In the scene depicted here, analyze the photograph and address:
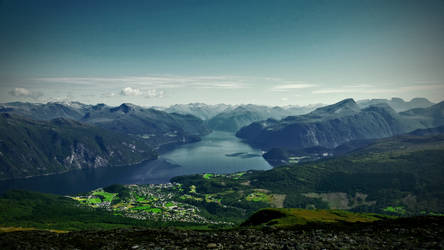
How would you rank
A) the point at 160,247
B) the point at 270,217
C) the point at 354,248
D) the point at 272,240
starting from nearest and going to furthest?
the point at 354,248 < the point at 160,247 < the point at 272,240 < the point at 270,217

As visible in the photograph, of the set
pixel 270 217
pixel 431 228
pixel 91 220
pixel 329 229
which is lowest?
pixel 91 220

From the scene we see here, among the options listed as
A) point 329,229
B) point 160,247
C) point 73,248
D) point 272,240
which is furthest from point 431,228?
point 73,248

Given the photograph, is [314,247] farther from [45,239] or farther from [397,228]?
[45,239]

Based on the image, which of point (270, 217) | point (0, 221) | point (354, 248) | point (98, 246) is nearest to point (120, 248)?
point (98, 246)

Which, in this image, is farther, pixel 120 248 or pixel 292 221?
pixel 292 221

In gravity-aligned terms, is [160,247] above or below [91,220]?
above

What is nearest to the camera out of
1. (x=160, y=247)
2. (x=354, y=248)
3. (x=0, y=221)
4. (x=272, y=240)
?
(x=354, y=248)

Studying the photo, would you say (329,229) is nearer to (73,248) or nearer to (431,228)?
(431,228)
